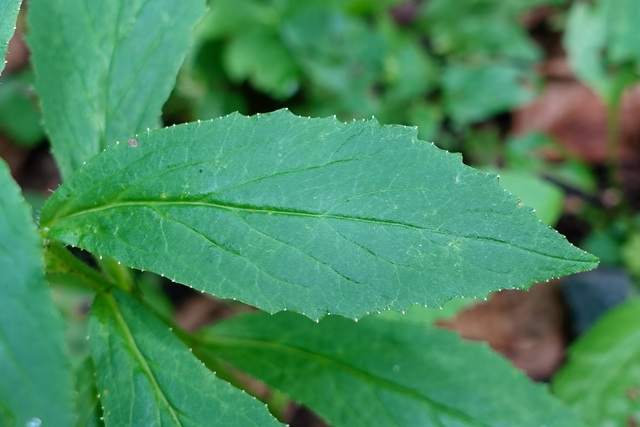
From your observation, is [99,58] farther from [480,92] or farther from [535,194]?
[480,92]

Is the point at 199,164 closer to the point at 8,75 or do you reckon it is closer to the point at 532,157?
the point at 532,157

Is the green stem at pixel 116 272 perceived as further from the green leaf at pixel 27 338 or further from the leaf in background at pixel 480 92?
the leaf in background at pixel 480 92

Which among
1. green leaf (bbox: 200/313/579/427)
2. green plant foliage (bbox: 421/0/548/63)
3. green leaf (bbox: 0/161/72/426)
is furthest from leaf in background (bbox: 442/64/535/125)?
green leaf (bbox: 0/161/72/426)

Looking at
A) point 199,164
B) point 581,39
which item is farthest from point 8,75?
point 581,39

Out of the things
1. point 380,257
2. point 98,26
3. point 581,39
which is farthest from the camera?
point 581,39

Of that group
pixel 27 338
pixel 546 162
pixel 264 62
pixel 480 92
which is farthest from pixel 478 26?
pixel 27 338

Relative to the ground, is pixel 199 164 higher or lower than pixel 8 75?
lower

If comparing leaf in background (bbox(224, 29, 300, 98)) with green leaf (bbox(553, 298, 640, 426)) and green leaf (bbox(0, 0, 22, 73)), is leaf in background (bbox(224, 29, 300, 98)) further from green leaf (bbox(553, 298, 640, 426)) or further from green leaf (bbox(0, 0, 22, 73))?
green leaf (bbox(0, 0, 22, 73))

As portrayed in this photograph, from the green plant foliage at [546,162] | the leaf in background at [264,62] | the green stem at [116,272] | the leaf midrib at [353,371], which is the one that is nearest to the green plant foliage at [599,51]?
the green plant foliage at [546,162]
